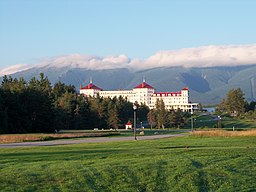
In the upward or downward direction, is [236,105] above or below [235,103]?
below

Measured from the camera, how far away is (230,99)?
562 ft

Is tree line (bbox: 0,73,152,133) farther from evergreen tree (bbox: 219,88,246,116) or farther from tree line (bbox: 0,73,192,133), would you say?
evergreen tree (bbox: 219,88,246,116)

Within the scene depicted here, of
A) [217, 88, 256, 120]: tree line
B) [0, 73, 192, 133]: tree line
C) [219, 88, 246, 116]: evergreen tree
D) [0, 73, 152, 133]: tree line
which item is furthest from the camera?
[219, 88, 246, 116]: evergreen tree

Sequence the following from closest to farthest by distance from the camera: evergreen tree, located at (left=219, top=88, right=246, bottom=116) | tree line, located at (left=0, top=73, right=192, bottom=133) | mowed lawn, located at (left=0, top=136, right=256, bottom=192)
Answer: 1. mowed lawn, located at (left=0, top=136, right=256, bottom=192)
2. tree line, located at (left=0, top=73, right=192, bottom=133)
3. evergreen tree, located at (left=219, top=88, right=246, bottom=116)

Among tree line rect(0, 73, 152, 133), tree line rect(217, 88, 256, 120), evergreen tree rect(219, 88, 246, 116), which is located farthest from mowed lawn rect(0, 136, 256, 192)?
evergreen tree rect(219, 88, 246, 116)

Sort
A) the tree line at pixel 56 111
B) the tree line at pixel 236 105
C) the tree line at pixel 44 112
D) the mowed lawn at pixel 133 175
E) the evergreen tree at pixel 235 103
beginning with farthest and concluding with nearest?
the evergreen tree at pixel 235 103
the tree line at pixel 236 105
the tree line at pixel 56 111
the tree line at pixel 44 112
the mowed lawn at pixel 133 175

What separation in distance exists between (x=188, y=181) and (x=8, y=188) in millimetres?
5632

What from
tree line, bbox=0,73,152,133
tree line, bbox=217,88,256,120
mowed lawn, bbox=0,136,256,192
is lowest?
mowed lawn, bbox=0,136,256,192

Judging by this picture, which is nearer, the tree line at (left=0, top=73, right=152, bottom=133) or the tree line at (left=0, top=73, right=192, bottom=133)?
the tree line at (left=0, top=73, right=152, bottom=133)

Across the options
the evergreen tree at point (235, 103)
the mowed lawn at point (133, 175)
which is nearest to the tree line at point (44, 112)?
the evergreen tree at point (235, 103)

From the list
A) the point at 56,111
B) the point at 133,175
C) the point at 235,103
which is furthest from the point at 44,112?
the point at 235,103

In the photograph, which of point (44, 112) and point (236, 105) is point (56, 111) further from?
point (236, 105)

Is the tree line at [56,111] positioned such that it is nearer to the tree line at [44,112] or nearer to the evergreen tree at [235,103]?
the tree line at [44,112]

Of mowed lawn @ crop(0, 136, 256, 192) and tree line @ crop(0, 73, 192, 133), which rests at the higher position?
tree line @ crop(0, 73, 192, 133)
